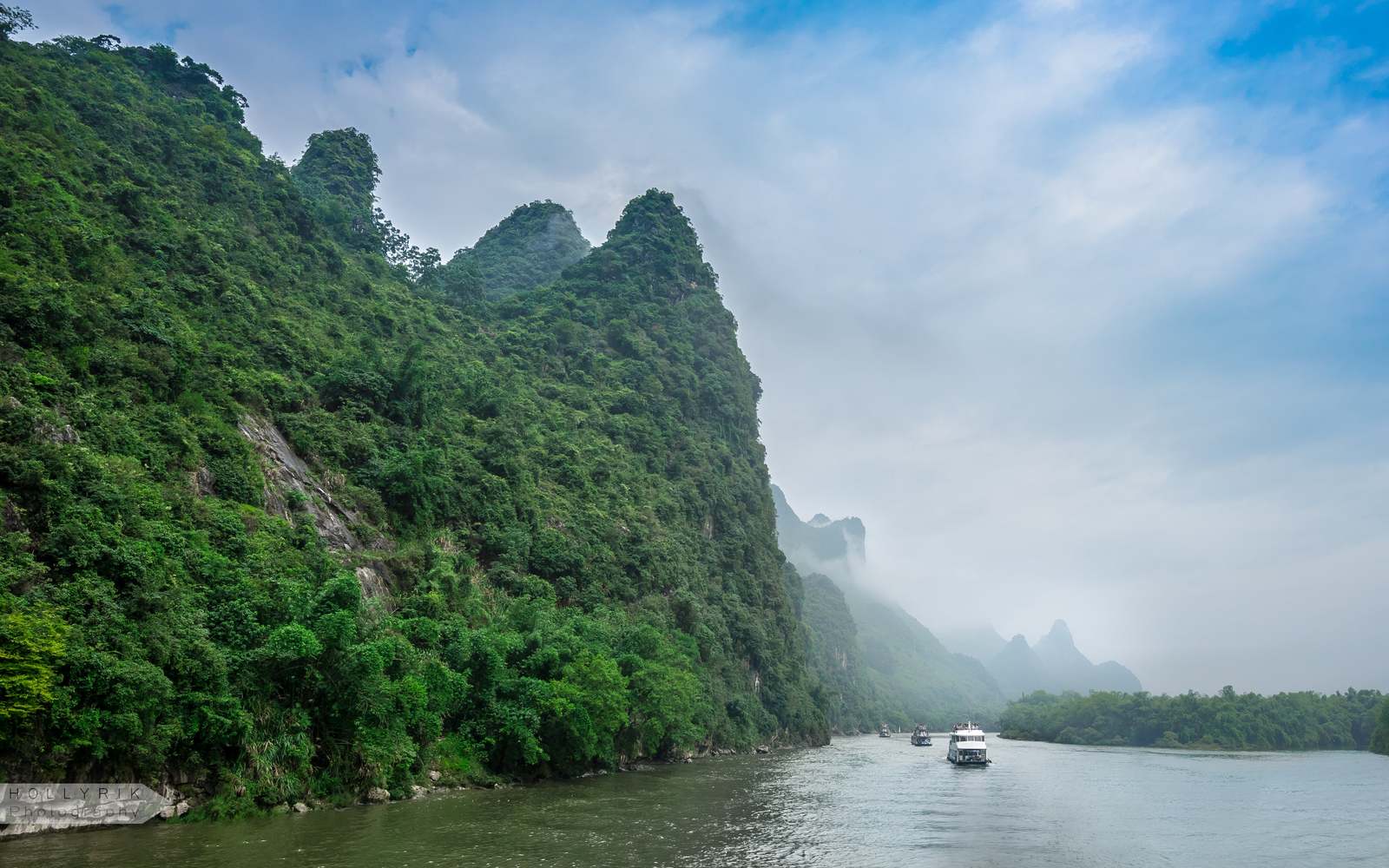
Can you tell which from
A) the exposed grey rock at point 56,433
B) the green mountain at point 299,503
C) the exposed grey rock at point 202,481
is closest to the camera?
the green mountain at point 299,503

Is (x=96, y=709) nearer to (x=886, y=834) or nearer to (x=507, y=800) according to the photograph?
(x=507, y=800)

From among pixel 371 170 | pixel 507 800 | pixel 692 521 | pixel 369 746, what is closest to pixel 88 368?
pixel 369 746

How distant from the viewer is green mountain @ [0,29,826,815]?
19172 mm

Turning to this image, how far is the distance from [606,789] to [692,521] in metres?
44.1

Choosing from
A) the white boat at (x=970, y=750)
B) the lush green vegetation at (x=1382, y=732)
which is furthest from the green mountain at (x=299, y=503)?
the lush green vegetation at (x=1382, y=732)

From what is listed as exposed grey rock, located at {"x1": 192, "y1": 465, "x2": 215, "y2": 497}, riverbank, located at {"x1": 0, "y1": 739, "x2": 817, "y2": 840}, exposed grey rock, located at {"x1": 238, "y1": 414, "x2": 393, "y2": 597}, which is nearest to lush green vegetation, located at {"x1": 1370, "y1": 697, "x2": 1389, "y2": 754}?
riverbank, located at {"x1": 0, "y1": 739, "x2": 817, "y2": 840}

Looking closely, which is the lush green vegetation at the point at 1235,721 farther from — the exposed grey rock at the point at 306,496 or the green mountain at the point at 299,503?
the exposed grey rock at the point at 306,496

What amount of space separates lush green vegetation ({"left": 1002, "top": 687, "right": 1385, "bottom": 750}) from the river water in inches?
2030

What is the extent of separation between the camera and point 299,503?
32.4 metres

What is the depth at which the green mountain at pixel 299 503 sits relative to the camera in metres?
19.2

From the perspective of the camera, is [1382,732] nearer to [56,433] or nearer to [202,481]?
[202,481]

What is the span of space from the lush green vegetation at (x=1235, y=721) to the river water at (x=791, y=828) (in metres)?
51.6

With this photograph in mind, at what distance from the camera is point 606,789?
3169cm

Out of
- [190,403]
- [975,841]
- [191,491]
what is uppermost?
[190,403]
